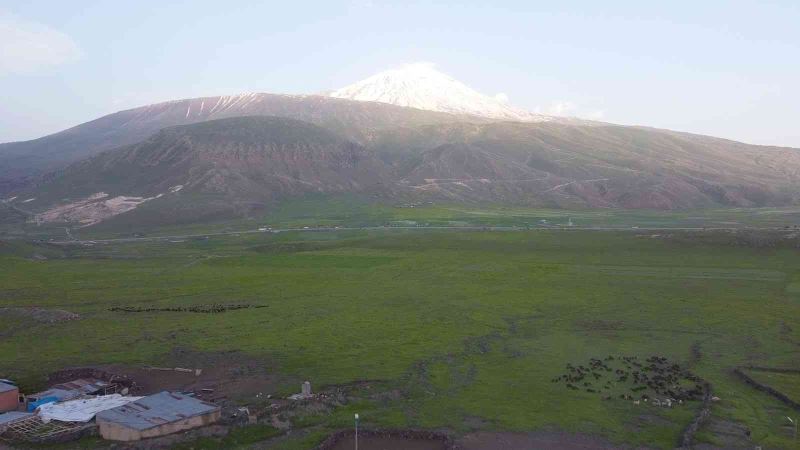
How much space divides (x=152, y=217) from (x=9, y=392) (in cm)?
11554

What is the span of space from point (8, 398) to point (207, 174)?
13827cm

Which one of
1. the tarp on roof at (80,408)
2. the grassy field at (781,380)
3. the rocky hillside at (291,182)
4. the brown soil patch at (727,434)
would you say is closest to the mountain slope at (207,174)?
the rocky hillside at (291,182)

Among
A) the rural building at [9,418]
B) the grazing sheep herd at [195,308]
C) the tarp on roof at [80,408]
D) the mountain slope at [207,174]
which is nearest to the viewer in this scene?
the rural building at [9,418]

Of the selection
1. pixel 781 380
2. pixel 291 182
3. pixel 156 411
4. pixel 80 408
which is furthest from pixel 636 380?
pixel 291 182

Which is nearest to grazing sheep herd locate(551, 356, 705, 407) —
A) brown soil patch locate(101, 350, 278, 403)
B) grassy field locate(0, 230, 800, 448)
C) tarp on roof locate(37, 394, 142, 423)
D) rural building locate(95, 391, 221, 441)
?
grassy field locate(0, 230, 800, 448)

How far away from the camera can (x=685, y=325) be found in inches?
2096

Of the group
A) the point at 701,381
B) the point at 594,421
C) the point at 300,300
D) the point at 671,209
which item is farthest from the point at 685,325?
the point at 671,209

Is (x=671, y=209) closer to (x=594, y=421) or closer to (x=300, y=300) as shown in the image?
(x=300, y=300)

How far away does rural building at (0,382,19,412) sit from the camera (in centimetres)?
3434

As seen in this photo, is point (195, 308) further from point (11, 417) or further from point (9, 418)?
point (9, 418)

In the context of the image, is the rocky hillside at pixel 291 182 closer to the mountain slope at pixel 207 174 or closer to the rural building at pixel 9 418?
the mountain slope at pixel 207 174

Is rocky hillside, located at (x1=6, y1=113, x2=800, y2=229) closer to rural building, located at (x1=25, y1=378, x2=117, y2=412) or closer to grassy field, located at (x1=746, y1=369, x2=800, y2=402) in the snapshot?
rural building, located at (x1=25, y1=378, x2=117, y2=412)

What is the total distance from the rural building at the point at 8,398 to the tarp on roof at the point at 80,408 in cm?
269

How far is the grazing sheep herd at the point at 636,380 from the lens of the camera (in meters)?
36.6
